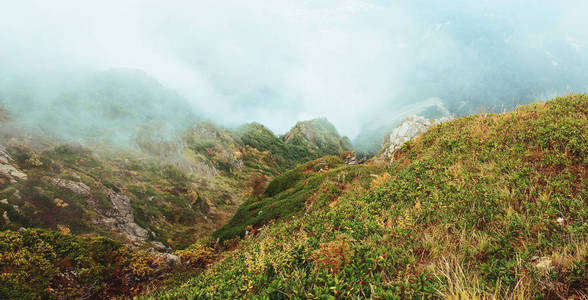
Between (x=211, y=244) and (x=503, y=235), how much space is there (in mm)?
22619

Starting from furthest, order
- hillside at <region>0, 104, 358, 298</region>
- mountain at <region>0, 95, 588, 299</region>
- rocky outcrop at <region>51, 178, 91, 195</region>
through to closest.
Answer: rocky outcrop at <region>51, 178, 91, 195</region>
hillside at <region>0, 104, 358, 298</region>
mountain at <region>0, 95, 588, 299</region>

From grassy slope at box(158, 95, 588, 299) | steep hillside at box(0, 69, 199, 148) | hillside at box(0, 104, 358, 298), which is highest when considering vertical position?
steep hillside at box(0, 69, 199, 148)

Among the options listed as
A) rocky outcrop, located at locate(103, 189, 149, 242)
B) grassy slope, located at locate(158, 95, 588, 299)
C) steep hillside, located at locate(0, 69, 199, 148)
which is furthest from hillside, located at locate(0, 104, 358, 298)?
grassy slope, located at locate(158, 95, 588, 299)

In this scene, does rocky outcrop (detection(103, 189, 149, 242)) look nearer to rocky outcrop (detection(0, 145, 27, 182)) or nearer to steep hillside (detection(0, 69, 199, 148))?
rocky outcrop (detection(0, 145, 27, 182))

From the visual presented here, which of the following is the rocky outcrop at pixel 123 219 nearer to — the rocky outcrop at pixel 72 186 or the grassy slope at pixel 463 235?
the rocky outcrop at pixel 72 186

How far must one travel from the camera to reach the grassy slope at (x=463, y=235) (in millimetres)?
3121

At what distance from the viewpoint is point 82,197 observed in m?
32.1

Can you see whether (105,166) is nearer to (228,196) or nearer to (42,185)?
(42,185)

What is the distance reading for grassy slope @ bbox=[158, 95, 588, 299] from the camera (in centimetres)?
312

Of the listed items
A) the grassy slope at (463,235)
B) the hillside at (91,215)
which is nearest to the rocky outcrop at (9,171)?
the hillside at (91,215)

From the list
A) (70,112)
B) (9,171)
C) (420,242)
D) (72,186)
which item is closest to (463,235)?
(420,242)

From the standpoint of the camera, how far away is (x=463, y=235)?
442 cm

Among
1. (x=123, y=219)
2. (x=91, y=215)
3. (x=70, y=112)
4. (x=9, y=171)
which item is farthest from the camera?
(x=70, y=112)

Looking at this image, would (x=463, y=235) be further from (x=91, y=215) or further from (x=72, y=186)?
(x=72, y=186)
